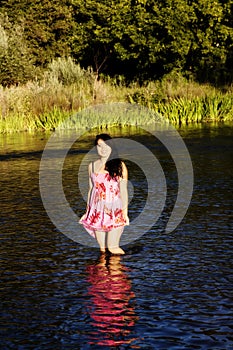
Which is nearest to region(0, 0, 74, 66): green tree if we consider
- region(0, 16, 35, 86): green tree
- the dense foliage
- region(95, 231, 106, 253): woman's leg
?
the dense foliage

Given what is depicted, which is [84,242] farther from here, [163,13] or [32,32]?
[32,32]

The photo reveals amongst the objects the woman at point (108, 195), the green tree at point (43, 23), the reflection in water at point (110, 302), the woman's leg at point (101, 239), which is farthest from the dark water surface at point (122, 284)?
the green tree at point (43, 23)

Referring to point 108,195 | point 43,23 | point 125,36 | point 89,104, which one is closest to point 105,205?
point 108,195

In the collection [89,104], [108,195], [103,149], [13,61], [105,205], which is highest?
[13,61]

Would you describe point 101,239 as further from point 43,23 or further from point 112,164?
point 43,23

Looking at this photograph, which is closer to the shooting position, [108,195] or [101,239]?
[108,195]

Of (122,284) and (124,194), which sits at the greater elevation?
(124,194)

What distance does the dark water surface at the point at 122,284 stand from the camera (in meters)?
7.06

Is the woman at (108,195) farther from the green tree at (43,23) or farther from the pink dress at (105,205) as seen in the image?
the green tree at (43,23)

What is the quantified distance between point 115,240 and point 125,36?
37393 mm

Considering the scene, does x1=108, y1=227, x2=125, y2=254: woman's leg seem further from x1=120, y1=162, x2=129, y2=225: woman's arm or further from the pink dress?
x1=120, y1=162, x2=129, y2=225: woman's arm

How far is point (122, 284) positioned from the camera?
8.71m

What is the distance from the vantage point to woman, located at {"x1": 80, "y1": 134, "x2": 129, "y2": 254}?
10047mm

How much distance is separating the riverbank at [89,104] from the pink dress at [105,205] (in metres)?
21.2
